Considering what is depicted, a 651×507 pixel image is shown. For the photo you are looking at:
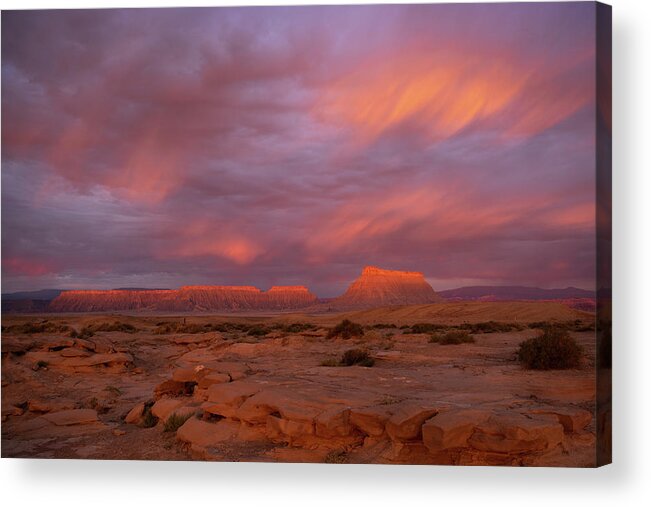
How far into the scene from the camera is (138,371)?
12992 millimetres

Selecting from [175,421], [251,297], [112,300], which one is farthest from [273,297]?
[175,421]

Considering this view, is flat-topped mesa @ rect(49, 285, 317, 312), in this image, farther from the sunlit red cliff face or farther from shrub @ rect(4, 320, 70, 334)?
shrub @ rect(4, 320, 70, 334)

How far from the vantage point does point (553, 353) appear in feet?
31.5

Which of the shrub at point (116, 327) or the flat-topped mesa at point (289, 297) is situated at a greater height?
the flat-topped mesa at point (289, 297)

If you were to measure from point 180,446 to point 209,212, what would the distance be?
4.32 metres

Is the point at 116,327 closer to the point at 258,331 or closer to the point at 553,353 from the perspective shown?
the point at 258,331

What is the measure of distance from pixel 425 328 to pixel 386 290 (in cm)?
545

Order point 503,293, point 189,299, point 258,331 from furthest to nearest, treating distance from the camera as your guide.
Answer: point 258,331 < point 189,299 < point 503,293

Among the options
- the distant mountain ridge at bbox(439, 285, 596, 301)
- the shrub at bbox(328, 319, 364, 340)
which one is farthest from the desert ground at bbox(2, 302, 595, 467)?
the shrub at bbox(328, 319, 364, 340)

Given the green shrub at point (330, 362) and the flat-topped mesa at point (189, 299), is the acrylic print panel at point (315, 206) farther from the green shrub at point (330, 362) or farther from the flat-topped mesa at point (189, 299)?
the flat-topped mesa at point (189, 299)

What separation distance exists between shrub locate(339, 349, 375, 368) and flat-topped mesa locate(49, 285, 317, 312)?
156 cm

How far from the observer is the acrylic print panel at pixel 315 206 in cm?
746

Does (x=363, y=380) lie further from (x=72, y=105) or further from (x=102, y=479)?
(x=72, y=105)

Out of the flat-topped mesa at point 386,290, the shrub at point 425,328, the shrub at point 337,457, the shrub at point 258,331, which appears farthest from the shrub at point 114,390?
the shrub at point 425,328
